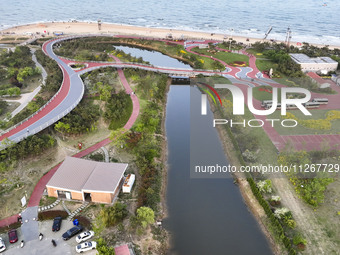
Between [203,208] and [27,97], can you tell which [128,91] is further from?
[203,208]

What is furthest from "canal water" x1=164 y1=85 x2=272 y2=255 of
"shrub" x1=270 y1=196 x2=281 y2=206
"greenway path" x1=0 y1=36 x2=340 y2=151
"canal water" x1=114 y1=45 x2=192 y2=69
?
"canal water" x1=114 y1=45 x2=192 y2=69

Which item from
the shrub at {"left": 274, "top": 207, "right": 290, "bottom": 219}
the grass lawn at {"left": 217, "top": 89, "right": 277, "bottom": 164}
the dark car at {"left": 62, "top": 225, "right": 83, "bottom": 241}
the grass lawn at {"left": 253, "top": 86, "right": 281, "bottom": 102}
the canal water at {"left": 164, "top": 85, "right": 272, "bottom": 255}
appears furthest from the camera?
the grass lawn at {"left": 253, "top": 86, "right": 281, "bottom": 102}

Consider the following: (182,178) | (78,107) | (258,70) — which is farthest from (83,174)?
(258,70)

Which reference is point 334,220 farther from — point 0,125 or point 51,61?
point 51,61

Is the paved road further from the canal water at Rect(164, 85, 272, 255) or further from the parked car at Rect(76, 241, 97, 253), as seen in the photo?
the parked car at Rect(76, 241, 97, 253)

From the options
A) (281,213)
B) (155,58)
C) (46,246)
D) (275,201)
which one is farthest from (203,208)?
(155,58)

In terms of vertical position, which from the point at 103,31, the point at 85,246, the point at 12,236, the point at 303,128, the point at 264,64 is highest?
the point at 103,31
